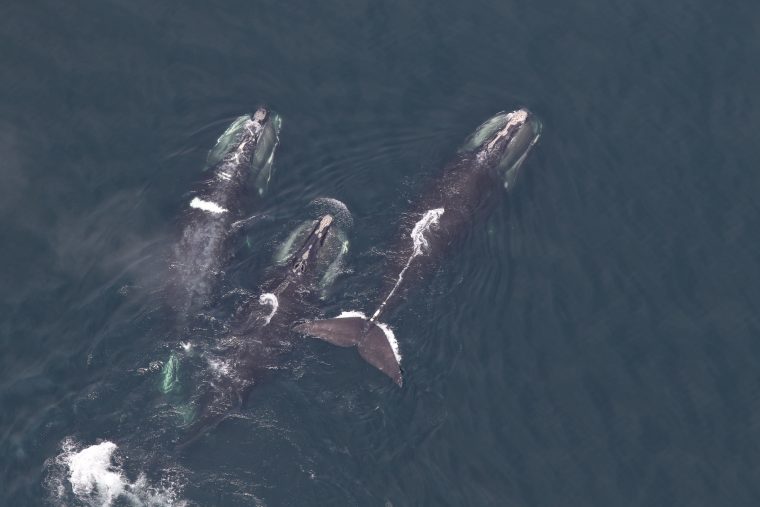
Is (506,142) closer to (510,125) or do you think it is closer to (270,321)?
(510,125)

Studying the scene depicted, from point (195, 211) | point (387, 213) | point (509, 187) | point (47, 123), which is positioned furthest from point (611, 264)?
point (47, 123)

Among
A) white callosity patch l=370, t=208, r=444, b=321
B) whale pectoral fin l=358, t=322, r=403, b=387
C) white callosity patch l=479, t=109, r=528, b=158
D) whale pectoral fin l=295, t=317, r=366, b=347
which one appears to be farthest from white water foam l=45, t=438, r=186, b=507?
white callosity patch l=479, t=109, r=528, b=158

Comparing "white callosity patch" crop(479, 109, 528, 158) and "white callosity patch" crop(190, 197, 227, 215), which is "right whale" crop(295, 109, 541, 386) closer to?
"white callosity patch" crop(479, 109, 528, 158)

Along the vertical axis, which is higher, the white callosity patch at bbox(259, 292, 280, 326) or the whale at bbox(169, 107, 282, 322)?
the whale at bbox(169, 107, 282, 322)

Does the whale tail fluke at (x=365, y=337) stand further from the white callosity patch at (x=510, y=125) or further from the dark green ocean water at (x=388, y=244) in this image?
the white callosity patch at (x=510, y=125)

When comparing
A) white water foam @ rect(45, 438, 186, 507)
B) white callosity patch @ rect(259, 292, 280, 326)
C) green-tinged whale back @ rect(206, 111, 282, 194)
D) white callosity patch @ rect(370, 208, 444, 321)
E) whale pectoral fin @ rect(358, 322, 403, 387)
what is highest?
green-tinged whale back @ rect(206, 111, 282, 194)

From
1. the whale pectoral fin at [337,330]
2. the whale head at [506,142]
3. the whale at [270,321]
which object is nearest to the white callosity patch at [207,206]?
the whale at [270,321]
